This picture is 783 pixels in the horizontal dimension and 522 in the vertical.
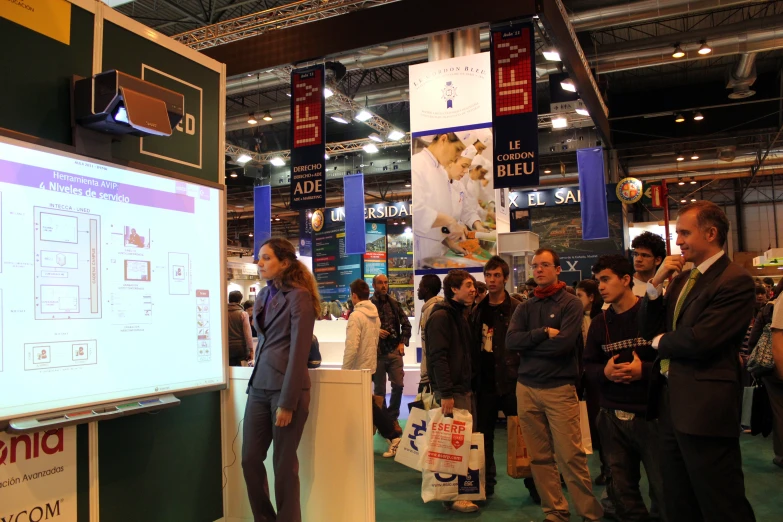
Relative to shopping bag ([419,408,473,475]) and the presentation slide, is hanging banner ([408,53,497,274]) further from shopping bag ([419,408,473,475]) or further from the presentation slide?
the presentation slide

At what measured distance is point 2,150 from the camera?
2373mm

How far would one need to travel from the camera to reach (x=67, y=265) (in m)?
2.59

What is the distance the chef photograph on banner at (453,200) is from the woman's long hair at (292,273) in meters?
4.02

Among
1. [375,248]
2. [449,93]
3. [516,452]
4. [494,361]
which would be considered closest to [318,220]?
[375,248]

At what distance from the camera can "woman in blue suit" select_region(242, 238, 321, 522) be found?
3076 millimetres

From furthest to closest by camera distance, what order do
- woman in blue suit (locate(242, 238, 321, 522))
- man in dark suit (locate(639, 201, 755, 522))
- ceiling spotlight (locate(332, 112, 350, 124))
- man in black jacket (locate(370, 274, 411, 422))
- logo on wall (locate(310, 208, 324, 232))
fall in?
logo on wall (locate(310, 208, 324, 232)) < ceiling spotlight (locate(332, 112, 350, 124)) < man in black jacket (locate(370, 274, 411, 422)) < woman in blue suit (locate(242, 238, 321, 522)) < man in dark suit (locate(639, 201, 755, 522))

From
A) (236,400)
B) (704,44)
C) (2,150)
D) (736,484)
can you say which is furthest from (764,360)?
(704,44)

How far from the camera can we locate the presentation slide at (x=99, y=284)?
2.40 metres

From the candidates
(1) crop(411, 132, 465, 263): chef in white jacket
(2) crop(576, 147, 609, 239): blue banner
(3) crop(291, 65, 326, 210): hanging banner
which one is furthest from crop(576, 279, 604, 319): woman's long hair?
(2) crop(576, 147, 609, 239): blue banner

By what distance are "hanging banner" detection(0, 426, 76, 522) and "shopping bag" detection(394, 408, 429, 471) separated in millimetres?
1929

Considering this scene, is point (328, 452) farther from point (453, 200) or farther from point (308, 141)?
point (453, 200)

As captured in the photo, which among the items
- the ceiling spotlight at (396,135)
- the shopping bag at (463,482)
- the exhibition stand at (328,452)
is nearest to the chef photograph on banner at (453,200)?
the shopping bag at (463,482)

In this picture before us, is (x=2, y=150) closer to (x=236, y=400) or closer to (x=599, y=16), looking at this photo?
(x=236, y=400)

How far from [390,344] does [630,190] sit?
31.3 ft
